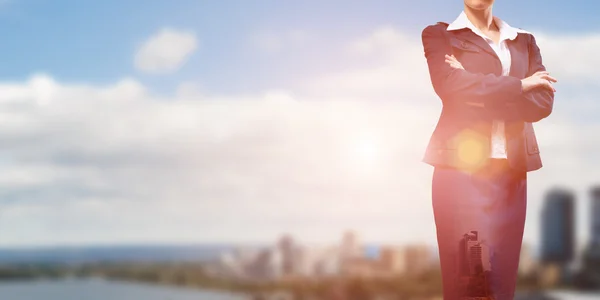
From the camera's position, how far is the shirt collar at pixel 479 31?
10.6ft

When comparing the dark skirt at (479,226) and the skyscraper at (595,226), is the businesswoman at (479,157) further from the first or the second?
the skyscraper at (595,226)

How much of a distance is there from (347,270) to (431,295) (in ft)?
3.10

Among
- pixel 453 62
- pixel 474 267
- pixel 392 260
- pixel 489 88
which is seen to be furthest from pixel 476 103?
pixel 392 260

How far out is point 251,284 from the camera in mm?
5996

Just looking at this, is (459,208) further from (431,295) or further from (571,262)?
(571,262)

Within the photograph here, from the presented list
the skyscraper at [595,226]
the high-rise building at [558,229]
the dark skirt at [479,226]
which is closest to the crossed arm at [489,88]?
the dark skirt at [479,226]

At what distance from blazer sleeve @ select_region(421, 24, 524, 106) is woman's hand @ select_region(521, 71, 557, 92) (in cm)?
5

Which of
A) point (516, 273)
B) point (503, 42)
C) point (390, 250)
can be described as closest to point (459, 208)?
point (516, 273)

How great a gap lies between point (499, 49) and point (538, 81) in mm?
264

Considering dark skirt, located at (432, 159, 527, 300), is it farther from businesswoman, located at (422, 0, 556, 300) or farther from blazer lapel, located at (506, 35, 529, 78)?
blazer lapel, located at (506, 35, 529, 78)

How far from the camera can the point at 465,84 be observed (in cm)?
305

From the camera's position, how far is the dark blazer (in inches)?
120

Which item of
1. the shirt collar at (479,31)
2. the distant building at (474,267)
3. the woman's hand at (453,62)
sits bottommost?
the distant building at (474,267)

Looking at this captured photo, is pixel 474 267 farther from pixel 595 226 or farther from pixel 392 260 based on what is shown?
pixel 595 226
